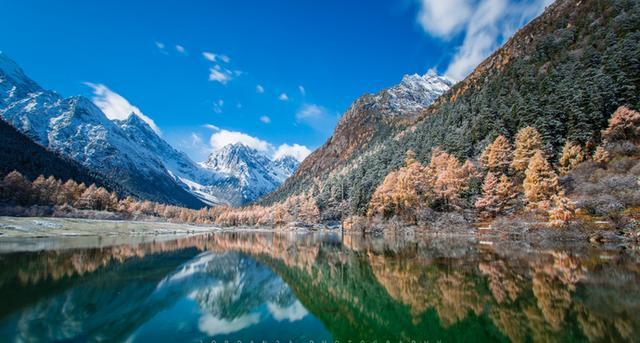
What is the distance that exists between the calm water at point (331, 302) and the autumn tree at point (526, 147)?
36.4 metres

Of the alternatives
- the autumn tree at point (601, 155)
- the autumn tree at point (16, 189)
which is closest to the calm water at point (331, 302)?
the autumn tree at point (601, 155)

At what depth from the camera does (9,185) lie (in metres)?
106

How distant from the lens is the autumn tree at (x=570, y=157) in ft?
177

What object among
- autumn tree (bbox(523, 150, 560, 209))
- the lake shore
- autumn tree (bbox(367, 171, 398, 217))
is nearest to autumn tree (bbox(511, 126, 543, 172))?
autumn tree (bbox(523, 150, 560, 209))

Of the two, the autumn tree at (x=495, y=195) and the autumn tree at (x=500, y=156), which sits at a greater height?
the autumn tree at (x=500, y=156)

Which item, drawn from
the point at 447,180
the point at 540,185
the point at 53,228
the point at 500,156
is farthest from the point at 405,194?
the point at 53,228

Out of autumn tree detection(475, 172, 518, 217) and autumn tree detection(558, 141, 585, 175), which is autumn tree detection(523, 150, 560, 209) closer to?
autumn tree detection(475, 172, 518, 217)

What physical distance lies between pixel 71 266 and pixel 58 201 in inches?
4777

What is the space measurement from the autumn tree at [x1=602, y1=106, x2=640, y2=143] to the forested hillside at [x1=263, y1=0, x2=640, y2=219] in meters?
3.03

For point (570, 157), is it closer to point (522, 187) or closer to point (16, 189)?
point (522, 187)

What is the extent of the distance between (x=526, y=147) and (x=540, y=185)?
15.2 metres

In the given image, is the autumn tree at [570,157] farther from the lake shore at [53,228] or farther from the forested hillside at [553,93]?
the lake shore at [53,228]

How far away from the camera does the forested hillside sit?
5891 cm

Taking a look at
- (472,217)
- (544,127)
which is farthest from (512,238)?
(544,127)
